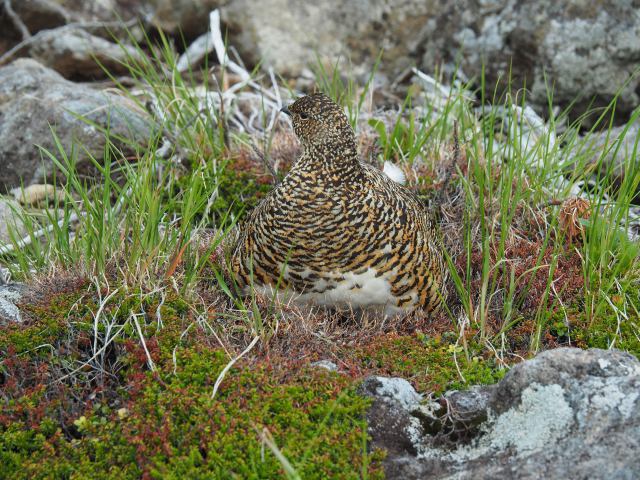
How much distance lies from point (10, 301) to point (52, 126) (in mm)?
2239

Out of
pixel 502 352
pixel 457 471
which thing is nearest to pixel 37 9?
pixel 502 352

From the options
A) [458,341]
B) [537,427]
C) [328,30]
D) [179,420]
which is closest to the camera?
[537,427]

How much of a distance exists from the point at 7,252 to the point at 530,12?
14.7ft

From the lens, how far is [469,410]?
10.6ft

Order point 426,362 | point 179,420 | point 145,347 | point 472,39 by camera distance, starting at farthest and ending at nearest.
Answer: point 472,39 < point 426,362 < point 145,347 < point 179,420

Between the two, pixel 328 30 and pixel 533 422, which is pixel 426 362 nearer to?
pixel 533 422

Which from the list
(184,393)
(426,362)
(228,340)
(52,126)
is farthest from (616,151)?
(52,126)

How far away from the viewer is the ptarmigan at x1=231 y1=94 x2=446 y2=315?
400cm

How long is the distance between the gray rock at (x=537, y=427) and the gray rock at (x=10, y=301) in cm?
178

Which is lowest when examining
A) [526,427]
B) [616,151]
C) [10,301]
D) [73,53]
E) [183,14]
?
[10,301]

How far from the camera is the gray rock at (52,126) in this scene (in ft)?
19.2

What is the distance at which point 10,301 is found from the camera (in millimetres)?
3994

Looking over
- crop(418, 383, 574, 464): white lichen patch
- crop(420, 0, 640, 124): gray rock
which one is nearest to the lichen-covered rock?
crop(420, 0, 640, 124): gray rock

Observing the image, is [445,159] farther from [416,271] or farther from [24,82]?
[24,82]
